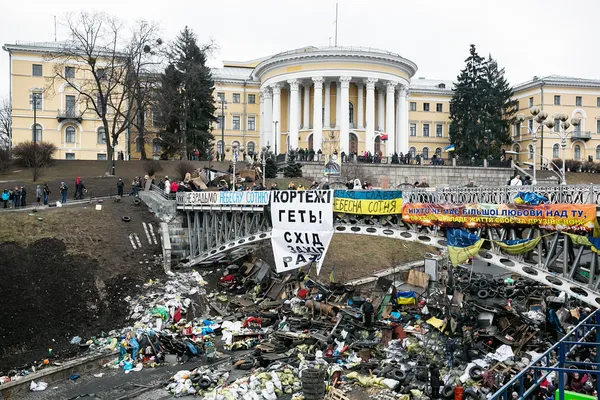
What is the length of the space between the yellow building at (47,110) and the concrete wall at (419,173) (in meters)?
30.9

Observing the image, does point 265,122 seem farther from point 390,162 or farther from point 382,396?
point 382,396

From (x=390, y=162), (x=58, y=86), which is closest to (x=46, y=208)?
(x=390, y=162)

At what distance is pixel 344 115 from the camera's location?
6166cm

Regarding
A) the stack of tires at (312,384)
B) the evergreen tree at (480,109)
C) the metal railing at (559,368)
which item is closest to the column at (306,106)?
the evergreen tree at (480,109)

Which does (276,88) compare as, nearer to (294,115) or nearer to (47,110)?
(294,115)

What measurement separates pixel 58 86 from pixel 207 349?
55.5 meters

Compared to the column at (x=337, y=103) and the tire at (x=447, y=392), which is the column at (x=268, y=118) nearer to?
the column at (x=337, y=103)

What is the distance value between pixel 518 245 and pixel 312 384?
797 cm

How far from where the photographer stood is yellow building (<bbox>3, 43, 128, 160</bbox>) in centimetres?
6544

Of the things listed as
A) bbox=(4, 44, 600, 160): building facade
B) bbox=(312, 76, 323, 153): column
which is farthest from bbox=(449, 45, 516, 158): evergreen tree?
bbox=(312, 76, 323, 153): column

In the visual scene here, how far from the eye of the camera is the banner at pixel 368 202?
21.0 metres

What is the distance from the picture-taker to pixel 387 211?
2109cm

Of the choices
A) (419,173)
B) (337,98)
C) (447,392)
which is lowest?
(447,392)

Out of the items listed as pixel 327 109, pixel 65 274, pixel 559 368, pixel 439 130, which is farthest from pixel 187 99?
pixel 559 368
